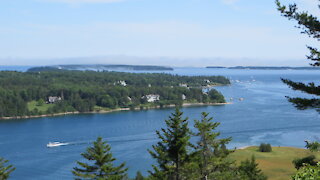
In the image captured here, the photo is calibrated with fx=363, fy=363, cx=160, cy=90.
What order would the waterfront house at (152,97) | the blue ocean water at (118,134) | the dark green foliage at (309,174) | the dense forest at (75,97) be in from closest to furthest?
the dark green foliage at (309,174) → the blue ocean water at (118,134) → the dense forest at (75,97) → the waterfront house at (152,97)

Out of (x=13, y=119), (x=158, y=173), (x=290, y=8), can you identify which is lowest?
(x=13, y=119)

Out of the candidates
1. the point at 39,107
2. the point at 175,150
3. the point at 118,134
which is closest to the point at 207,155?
the point at 175,150

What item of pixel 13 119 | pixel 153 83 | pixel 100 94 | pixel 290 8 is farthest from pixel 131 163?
pixel 153 83

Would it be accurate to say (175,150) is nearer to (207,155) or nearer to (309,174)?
(207,155)

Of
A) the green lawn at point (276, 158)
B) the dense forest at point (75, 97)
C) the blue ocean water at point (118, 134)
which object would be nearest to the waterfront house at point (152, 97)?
the dense forest at point (75, 97)

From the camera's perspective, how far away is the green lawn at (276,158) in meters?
26.1

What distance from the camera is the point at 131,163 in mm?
30094

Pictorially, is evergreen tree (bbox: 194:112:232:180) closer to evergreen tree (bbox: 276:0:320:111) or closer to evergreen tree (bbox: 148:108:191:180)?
evergreen tree (bbox: 148:108:191:180)

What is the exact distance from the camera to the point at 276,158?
3059cm

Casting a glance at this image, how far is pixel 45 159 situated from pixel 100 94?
150 feet

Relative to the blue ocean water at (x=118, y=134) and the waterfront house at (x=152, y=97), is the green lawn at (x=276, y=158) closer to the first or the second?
the blue ocean water at (x=118, y=134)

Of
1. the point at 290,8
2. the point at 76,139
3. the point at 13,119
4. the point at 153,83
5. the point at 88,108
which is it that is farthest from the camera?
the point at 153,83

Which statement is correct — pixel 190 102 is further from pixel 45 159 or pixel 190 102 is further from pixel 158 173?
pixel 158 173

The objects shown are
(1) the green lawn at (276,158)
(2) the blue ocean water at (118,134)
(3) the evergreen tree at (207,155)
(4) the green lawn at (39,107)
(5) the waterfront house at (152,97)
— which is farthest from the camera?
(5) the waterfront house at (152,97)
